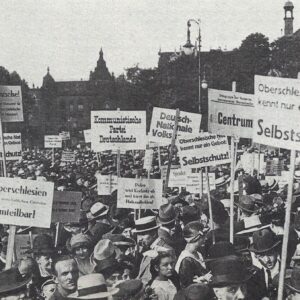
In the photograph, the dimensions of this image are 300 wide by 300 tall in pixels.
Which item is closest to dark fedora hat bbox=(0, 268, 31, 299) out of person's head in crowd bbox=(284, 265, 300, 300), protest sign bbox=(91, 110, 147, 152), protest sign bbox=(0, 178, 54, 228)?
protest sign bbox=(0, 178, 54, 228)

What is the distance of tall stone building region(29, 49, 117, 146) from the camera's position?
3900 inches

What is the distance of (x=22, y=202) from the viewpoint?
622 cm

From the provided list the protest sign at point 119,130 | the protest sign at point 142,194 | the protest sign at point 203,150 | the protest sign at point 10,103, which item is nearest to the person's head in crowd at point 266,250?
the protest sign at point 142,194

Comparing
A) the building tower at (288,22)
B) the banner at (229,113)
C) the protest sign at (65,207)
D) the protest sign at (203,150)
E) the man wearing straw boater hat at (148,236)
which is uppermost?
the building tower at (288,22)

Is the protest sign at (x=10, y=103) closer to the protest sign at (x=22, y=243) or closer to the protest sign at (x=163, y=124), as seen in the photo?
the protest sign at (x=22, y=243)

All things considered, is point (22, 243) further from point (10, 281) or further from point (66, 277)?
point (10, 281)

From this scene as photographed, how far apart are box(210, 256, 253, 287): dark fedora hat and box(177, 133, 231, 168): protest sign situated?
4.03m

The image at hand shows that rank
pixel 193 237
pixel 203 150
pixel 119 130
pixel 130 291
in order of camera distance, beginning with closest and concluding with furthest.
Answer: pixel 130 291, pixel 193 237, pixel 203 150, pixel 119 130

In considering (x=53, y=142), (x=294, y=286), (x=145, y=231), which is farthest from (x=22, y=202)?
(x=53, y=142)

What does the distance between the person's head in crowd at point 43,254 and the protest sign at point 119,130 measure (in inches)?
168

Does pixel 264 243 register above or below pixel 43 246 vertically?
above

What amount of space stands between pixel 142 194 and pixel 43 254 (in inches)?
91.8

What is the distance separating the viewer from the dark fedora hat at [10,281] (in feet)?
16.4

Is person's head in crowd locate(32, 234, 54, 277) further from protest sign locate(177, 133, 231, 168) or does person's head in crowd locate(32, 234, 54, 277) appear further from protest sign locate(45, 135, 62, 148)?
protest sign locate(45, 135, 62, 148)
